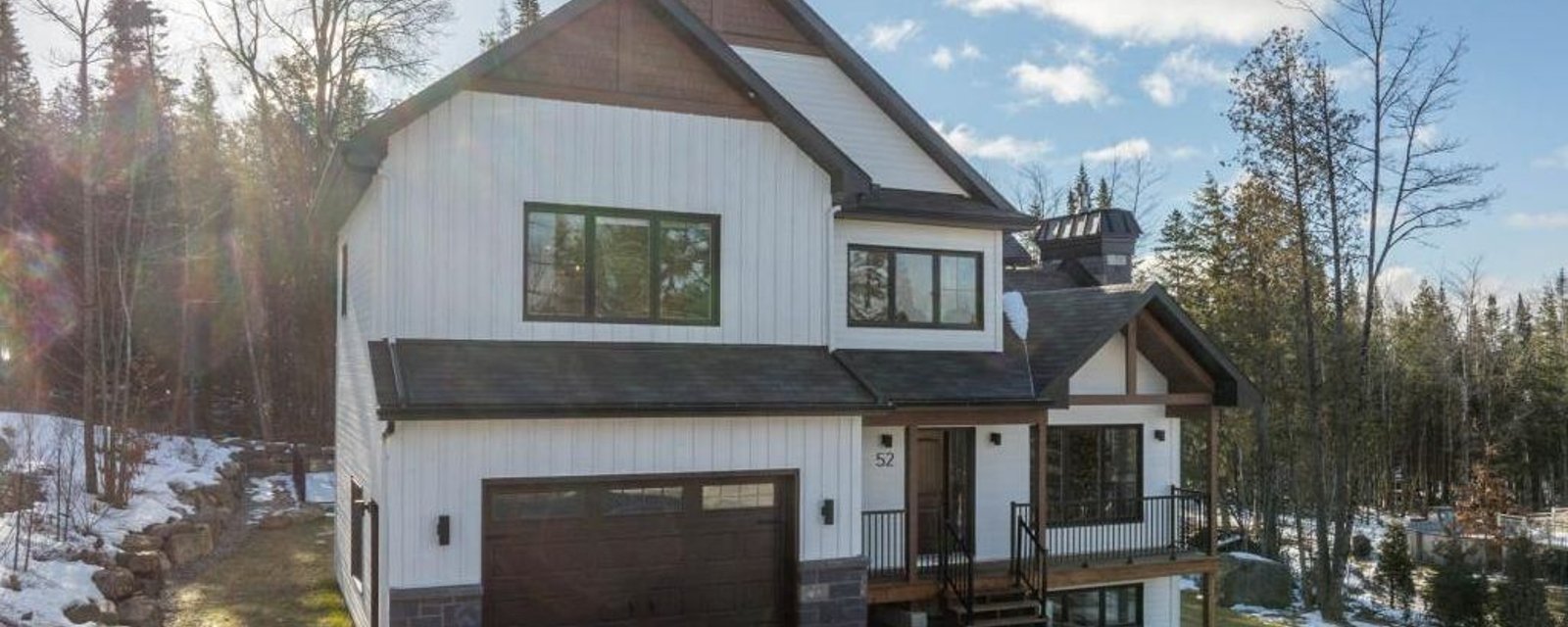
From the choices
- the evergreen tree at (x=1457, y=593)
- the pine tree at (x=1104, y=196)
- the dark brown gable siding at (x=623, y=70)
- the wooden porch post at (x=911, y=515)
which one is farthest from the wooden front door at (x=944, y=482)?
the pine tree at (x=1104, y=196)

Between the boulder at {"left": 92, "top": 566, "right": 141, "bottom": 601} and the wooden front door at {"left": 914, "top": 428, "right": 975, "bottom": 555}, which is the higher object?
the wooden front door at {"left": 914, "top": 428, "right": 975, "bottom": 555}

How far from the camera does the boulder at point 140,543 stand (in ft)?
43.2

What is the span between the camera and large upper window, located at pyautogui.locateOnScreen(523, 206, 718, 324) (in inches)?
386

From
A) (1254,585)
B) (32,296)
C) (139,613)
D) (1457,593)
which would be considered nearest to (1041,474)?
(139,613)

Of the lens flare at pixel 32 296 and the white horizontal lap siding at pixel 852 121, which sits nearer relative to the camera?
the white horizontal lap siding at pixel 852 121

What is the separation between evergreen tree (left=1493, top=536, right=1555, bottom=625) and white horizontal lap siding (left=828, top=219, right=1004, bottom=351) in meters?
14.2

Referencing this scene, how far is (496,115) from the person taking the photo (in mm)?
9578

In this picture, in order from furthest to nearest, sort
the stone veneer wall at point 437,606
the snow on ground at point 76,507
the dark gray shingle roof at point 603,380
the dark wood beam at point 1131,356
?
the dark wood beam at point 1131,356 → the snow on ground at point 76,507 → the dark gray shingle roof at point 603,380 → the stone veneer wall at point 437,606

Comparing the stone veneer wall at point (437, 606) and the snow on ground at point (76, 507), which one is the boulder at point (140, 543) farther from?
the stone veneer wall at point (437, 606)

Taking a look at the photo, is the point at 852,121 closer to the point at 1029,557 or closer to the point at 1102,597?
the point at 1029,557

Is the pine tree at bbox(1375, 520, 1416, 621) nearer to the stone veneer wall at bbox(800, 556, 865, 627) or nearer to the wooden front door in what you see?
the wooden front door

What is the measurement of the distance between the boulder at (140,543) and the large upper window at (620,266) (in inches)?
294

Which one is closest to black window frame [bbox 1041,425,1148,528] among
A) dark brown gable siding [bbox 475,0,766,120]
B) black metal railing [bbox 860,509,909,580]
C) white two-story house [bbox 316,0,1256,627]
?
white two-story house [bbox 316,0,1256,627]

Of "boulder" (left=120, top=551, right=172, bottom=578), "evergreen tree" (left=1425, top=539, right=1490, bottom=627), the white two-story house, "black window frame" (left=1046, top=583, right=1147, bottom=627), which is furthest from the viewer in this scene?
"evergreen tree" (left=1425, top=539, right=1490, bottom=627)
